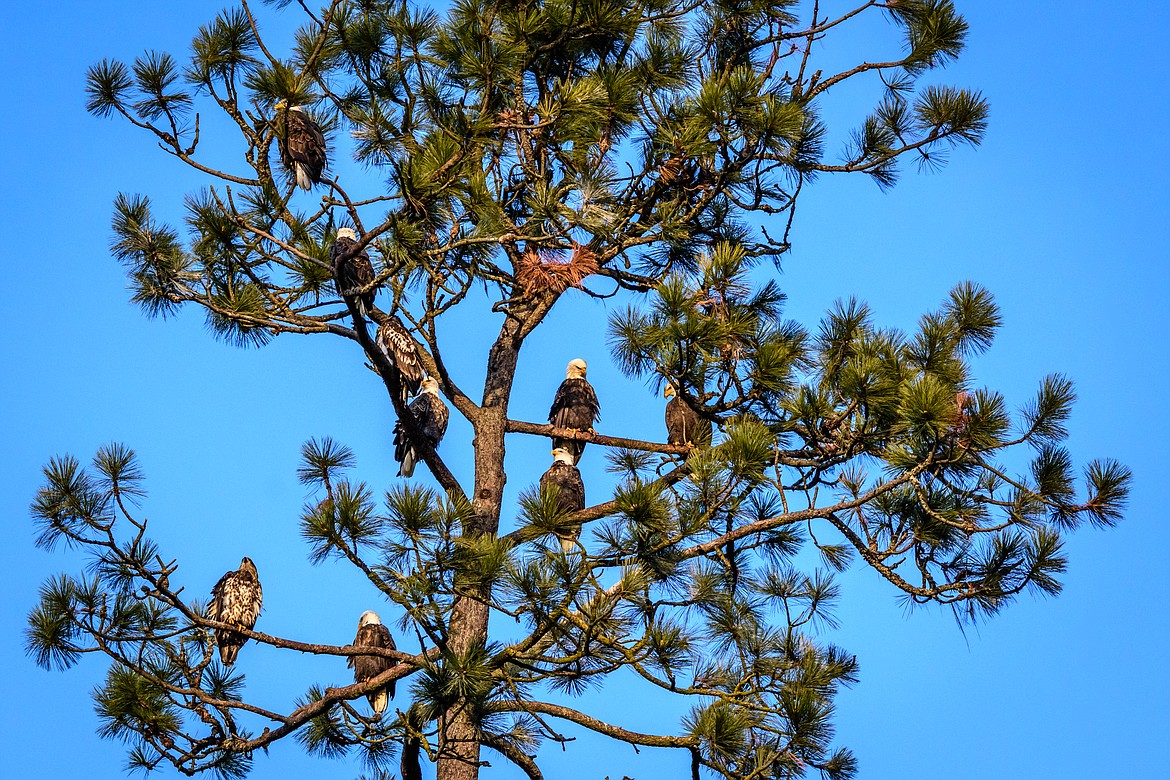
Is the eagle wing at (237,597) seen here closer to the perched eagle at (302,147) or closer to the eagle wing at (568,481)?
the eagle wing at (568,481)

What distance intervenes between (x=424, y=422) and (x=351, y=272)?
4.45 feet

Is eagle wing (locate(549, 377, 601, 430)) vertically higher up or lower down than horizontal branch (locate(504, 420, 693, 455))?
higher up

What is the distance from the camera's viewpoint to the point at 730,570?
5.72 m

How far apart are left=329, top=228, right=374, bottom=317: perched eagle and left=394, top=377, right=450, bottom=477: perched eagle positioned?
0.85m

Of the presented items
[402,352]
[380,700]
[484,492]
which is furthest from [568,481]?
[380,700]

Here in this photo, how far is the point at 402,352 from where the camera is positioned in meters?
6.51

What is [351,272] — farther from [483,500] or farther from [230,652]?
[230,652]

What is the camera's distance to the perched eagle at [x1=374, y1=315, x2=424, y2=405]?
6.09m

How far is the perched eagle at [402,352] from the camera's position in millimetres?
6090

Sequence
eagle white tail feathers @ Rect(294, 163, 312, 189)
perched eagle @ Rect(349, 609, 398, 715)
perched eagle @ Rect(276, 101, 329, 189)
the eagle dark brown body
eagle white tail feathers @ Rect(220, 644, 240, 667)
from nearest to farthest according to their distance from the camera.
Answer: the eagle dark brown body, eagle white tail feathers @ Rect(220, 644, 240, 667), perched eagle @ Rect(276, 101, 329, 189), eagle white tail feathers @ Rect(294, 163, 312, 189), perched eagle @ Rect(349, 609, 398, 715)

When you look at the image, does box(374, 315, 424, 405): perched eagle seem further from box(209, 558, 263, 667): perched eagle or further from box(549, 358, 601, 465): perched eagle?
box(209, 558, 263, 667): perched eagle

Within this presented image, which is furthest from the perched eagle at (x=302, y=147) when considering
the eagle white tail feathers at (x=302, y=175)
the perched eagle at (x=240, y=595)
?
the perched eagle at (x=240, y=595)

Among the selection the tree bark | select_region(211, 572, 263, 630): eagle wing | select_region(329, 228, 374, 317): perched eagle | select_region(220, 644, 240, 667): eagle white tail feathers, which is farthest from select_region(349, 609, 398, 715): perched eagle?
select_region(329, 228, 374, 317): perched eagle

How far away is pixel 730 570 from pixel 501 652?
1365 mm
